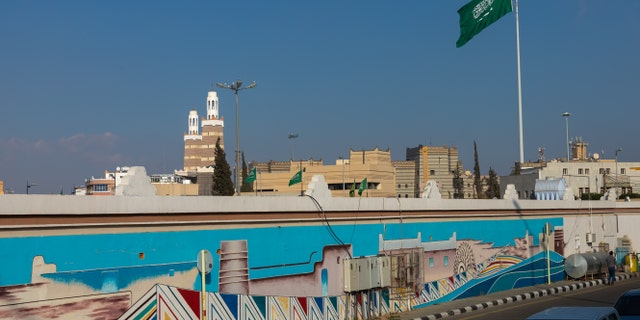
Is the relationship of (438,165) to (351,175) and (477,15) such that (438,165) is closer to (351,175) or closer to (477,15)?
(351,175)

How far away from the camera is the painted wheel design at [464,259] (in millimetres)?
29438

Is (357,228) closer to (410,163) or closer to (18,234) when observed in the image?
(18,234)

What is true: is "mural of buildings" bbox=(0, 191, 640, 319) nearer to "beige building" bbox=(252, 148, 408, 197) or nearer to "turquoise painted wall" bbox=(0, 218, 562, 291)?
"turquoise painted wall" bbox=(0, 218, 562, 291)

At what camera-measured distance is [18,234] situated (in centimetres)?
1435

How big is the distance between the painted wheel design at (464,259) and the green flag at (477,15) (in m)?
11.1

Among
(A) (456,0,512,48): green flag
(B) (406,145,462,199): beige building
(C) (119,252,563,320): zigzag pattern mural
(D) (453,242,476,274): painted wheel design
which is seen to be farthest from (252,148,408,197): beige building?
(D) (453,242,476,274): painted wheel design

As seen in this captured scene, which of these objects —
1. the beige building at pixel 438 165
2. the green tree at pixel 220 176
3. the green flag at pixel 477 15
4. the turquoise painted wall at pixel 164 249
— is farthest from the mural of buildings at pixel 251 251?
the beige building at pixel 438 165

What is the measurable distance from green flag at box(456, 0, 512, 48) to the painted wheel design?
11115 mm

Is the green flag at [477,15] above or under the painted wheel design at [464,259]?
above

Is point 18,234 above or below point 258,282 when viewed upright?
above

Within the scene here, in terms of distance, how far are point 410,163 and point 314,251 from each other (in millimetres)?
124221

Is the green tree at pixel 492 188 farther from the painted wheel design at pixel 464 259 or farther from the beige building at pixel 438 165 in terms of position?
the painted wheel design at pixel 464 259

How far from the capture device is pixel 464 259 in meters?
29.9

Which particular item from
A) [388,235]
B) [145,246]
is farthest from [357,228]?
[145,246]
